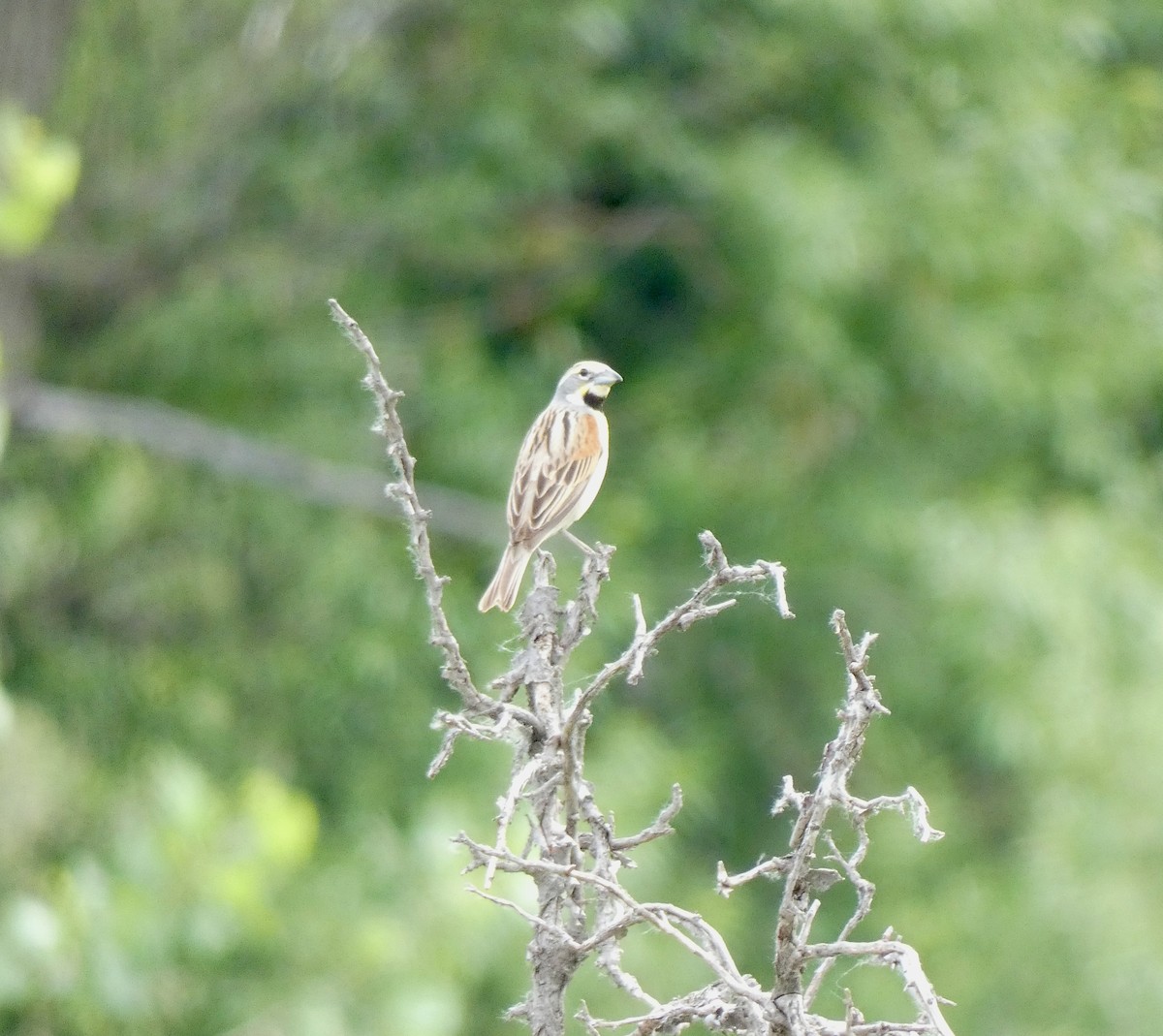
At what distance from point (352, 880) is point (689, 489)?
315 cm

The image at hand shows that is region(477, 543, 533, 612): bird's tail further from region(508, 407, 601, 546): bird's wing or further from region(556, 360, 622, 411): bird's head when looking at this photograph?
region(556, 360, 622, 411): bird's head

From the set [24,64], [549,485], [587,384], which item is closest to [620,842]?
[549,485]

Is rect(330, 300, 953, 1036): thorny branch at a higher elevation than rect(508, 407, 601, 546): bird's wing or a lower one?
lower

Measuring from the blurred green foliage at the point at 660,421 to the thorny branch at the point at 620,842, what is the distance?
6.66m

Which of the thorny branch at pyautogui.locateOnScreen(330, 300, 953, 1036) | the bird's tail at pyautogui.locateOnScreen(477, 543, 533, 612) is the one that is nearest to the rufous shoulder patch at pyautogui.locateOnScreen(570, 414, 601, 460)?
the bird's tail at pyautogui.locateOnScreen(477, 543, 533, 612)

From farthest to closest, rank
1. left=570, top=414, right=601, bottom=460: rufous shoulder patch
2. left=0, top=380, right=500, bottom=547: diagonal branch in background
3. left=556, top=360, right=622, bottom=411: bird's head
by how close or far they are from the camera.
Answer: left=0, top=380, right=500, bottom=547: diagonal branch in background, left=556, top=360, right=622, bottom=411: bird's head, left=570, top=414, right=601, bottom=460: rufous shoulder patch

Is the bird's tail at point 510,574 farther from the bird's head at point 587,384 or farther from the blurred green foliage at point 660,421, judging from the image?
the blurred green foliage at point 660,421

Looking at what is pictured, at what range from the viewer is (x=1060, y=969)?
1015 cm

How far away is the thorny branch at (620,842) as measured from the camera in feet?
5.55

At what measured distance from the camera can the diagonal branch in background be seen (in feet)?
30.0

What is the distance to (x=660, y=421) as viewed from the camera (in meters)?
11.5

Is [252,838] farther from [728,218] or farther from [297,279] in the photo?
[728,218]

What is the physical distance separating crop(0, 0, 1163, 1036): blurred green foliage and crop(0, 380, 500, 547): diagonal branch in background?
265 millimetres

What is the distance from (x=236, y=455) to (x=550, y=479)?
5.21 metres
